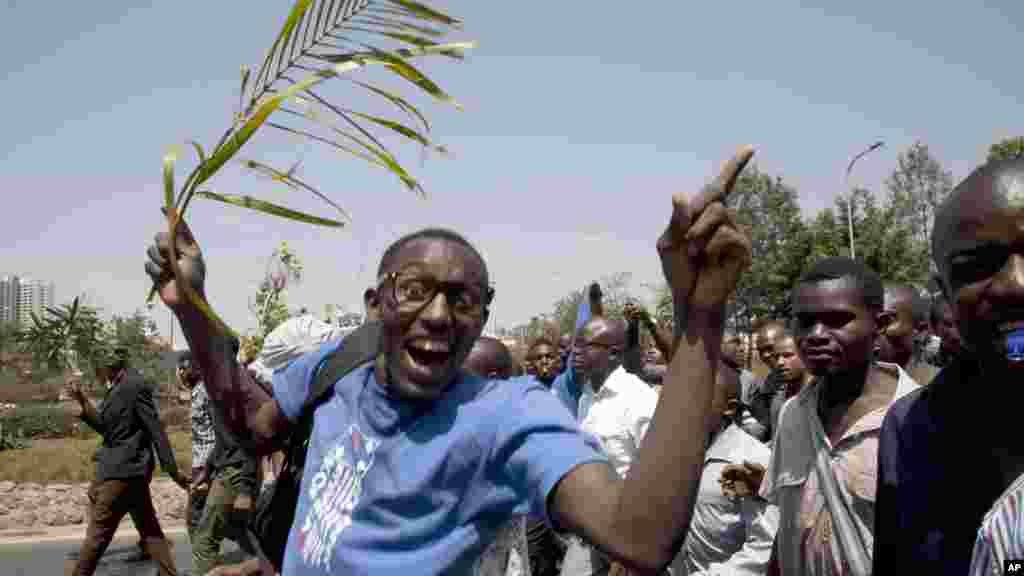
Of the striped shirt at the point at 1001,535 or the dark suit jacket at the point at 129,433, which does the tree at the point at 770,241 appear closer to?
the dark suit jacket at the point at 129,433

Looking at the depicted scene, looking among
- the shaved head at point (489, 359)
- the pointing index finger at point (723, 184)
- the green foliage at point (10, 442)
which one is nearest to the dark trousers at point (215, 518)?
the shaved head at point (489, 359)

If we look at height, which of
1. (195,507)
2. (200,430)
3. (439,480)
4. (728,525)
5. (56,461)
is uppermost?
(439,480)

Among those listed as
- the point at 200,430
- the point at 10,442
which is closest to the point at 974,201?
the point at 200,430

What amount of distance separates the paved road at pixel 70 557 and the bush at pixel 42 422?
21000 millimetres

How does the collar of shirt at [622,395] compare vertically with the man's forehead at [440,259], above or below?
below

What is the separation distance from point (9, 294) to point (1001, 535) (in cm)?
18495

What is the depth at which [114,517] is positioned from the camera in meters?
6.91

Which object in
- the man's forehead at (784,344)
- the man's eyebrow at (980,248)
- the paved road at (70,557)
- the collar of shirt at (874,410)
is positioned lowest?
the paved road at (70,557)

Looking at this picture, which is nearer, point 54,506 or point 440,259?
point 440,259

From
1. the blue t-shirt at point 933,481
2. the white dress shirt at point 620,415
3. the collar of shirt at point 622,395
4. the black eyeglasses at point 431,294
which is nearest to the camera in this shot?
the blue t-shirt at point 933,481

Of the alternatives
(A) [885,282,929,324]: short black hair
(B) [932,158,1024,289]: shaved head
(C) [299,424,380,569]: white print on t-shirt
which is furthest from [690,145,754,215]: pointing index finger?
(A) [885,282,929,324]: short black hair

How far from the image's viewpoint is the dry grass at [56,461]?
15429mm

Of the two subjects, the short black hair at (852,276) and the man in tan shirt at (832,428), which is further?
the short black hair at (852,276)

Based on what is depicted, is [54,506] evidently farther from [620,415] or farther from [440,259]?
[440,259]
